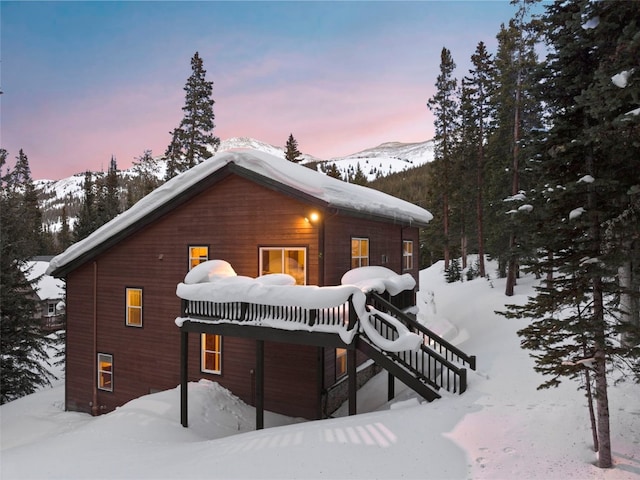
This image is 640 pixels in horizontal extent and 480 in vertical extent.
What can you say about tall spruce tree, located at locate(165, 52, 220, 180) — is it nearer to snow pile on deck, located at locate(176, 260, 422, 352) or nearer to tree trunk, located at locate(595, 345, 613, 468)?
snow pile on deck, located at locate(176, 260, 422, 352)

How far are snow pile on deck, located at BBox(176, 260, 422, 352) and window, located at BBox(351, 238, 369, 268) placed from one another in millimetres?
1784

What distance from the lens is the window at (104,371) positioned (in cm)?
1555

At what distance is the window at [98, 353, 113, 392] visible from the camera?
15.5 metres

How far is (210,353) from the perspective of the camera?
13.8 m

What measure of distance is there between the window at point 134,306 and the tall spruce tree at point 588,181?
1404cm

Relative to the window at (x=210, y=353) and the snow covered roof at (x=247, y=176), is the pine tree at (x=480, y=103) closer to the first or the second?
the snow covered roof at (x=247, y=176)

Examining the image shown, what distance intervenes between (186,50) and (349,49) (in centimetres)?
1752

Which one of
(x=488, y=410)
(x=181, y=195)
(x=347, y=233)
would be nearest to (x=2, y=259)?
(x=181, y=195)

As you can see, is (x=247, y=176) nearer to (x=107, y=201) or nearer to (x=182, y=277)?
(x=182, y=277)

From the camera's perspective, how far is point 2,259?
2011 centimetres

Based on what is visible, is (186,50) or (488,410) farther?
(186,50)

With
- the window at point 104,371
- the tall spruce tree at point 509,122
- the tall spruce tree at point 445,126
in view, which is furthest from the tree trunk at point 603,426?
the tall spruce tree at point 445,126

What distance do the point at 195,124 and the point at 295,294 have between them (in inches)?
1051

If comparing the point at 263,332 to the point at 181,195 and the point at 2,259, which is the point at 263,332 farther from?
the point at 2,259
